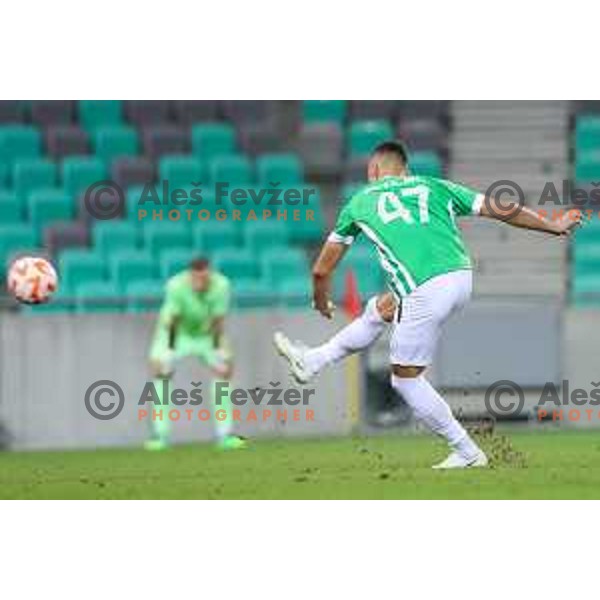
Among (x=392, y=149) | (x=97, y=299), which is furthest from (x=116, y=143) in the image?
(x=392, y=149)

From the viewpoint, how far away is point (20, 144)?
16.7 m

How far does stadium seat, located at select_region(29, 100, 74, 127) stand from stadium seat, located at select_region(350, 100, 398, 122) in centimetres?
213

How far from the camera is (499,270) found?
16609mm

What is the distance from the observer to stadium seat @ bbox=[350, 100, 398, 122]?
1730cm

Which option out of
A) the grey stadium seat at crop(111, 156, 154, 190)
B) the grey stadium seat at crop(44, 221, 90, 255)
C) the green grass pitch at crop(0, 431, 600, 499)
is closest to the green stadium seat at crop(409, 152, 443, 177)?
the grey stadium seat at crop(111, 156, 154, 190)

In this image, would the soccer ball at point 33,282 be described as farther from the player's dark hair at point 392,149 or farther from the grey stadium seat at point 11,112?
the grey stadium seat at point 11,112

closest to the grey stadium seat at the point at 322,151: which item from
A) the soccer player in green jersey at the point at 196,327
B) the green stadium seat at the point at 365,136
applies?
the green stadium seat at the point at 365,136

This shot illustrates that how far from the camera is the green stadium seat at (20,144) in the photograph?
653 inches

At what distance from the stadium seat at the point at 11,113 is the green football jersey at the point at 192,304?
2855 mm

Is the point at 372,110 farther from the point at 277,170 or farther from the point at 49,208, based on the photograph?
the point at 49,208

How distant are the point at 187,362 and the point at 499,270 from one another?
8.35 ft

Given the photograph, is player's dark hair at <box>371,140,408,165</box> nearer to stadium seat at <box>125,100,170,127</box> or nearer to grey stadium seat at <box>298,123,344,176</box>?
grey stadium seat at <box>298,123,344,176</box>

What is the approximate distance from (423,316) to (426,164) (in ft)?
20.4
